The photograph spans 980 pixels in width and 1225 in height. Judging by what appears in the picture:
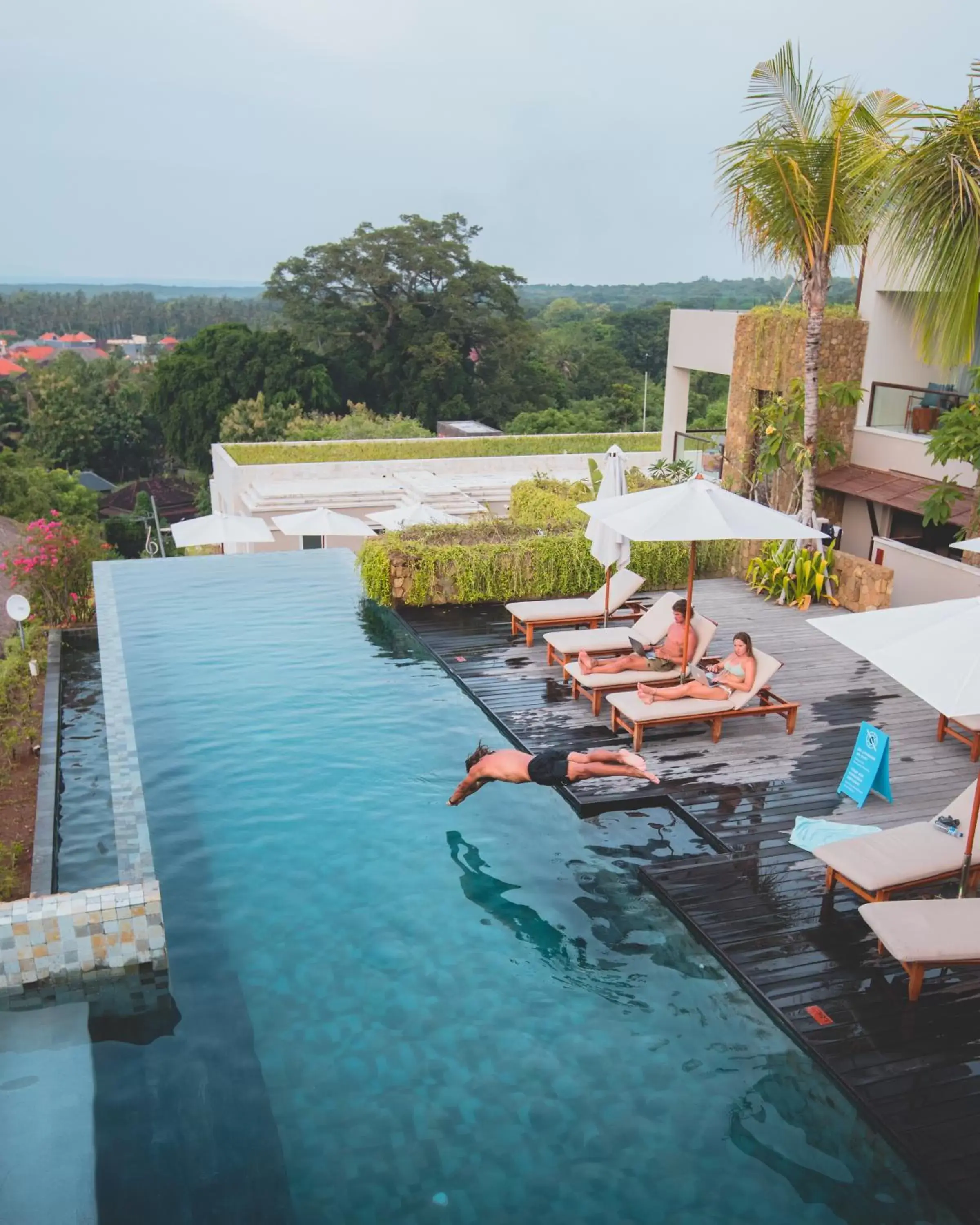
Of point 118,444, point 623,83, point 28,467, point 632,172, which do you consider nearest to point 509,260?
point 632,172

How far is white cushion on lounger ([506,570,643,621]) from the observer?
40.6ft

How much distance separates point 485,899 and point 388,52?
140444 mm

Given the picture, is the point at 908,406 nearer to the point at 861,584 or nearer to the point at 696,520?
the point at 861,584

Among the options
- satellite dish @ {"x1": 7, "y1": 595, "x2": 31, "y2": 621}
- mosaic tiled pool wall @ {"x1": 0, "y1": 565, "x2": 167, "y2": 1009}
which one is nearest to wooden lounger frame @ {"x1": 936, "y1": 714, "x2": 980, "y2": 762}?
mosaic tiled pool wall @ {"x1": 0, "y1": 565, "x2": 167, "y2": 1009}

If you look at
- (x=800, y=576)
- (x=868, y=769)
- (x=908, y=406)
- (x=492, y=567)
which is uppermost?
(x=908, y=406)

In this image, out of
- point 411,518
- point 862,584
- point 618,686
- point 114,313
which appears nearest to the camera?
point 618,686

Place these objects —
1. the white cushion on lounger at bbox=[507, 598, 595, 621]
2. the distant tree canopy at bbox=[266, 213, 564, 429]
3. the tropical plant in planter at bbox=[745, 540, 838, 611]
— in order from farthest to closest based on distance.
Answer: the distant tree canopy at bbox=[266, 213, 564, 429], the tropical plant in planter at bbox=[745, 540, 838, 611], the white cushion on lounger at bbox=[507, 598, 595, 621]

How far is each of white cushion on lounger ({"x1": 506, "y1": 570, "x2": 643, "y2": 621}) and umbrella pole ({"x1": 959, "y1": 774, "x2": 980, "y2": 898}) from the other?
20.4 ft

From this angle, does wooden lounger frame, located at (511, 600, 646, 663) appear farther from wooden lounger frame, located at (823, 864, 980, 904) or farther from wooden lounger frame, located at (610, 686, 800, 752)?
wooden lounger frame, located at (823, 864, 980, 904)

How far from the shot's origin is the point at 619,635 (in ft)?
37.1

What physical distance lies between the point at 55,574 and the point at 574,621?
10552 millimetres

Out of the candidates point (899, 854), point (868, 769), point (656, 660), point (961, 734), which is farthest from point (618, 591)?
point (899, 854)

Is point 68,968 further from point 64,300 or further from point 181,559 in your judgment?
point 64,300

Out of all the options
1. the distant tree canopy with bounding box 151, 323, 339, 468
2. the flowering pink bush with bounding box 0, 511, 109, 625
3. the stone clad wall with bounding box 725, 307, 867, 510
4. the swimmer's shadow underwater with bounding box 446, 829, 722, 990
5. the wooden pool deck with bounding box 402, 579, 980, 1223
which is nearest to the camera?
the wooden pool deck with bounding box 402, 579, 980, 1223
